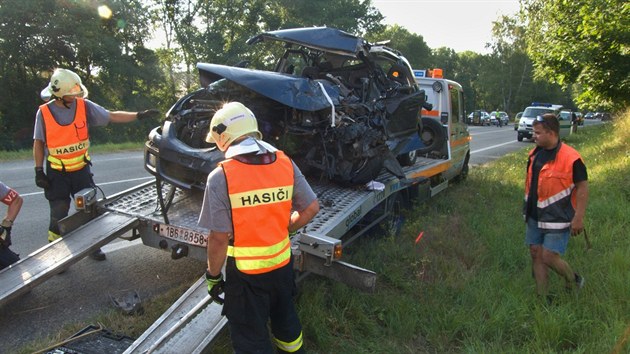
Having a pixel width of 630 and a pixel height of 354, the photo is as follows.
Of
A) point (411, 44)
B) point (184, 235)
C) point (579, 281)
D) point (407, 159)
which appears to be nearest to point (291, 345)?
point (184, 235)

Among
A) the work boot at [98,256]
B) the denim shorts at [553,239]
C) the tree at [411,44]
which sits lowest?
the work boot at [98,256]

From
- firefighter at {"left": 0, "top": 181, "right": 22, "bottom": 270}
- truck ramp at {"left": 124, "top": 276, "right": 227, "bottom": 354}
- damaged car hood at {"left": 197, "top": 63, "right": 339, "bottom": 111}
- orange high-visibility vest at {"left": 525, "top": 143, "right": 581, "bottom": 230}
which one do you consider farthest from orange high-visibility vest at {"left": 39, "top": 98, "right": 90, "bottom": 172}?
orange high-visibility vest at {"left": 525, "top": 143, "right": 581, "bottom": 230}

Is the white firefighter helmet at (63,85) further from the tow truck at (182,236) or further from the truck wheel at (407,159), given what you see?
the truck wheel at (407,159)

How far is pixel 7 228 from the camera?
3764 mm

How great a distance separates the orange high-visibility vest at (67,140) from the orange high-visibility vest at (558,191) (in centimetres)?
401

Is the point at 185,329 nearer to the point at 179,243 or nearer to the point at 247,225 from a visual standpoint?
the point at 179,243

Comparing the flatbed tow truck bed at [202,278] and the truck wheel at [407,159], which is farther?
the truck wheel at [407,159]

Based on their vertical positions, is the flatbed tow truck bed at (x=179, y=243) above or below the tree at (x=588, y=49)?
below

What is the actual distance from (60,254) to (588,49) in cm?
1542

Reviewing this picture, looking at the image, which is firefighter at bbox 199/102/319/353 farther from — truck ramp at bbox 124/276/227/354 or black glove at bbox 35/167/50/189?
black glove at bbox 35/167/50/189

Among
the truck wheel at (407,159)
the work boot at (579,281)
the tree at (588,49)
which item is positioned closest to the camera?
the work boot at (579,281)

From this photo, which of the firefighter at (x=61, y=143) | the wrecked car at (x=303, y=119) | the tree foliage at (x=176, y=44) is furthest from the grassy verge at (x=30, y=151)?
the wrecked car at (x=303, y=119)

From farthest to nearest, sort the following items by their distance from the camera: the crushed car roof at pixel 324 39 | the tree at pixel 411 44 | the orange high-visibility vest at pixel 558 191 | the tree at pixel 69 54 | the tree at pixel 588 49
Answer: the tree at pixel 411 44 → the tree at pixel 69 54 → the tree at pixel 588 49 → the crushed car roof at pixel 324 39 → the orange high-visibility vest at pixel 558 191

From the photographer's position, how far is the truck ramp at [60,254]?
128 inches
